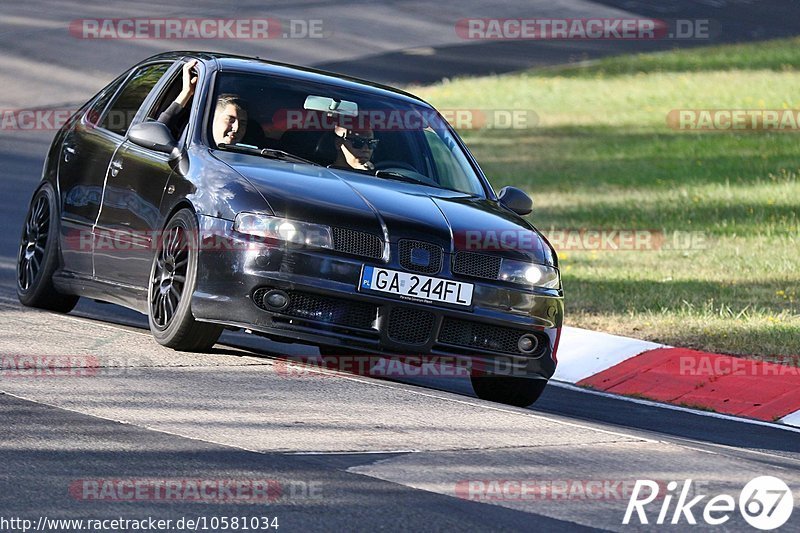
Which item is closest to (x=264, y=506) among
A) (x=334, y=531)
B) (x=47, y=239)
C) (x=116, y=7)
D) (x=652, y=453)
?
(x=334, y=531)

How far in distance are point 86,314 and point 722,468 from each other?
5195 mm

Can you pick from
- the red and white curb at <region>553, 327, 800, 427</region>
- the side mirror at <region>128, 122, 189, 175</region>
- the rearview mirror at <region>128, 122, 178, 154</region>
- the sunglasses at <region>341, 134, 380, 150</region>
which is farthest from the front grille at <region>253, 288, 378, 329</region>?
the red and white curb at <region>553, 327, 800, 427</region>

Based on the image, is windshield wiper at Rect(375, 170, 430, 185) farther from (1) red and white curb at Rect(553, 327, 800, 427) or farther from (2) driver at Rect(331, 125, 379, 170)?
(1) red and white curb at Rect(553, 327, 800, 427)

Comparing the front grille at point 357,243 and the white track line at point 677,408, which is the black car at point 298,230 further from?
the white track line at point 677,408

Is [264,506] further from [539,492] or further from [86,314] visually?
[86,314]

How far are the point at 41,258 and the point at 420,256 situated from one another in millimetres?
2987

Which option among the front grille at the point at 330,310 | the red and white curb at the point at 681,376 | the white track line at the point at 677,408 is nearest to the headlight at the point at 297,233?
the front grille at the point at 330,310

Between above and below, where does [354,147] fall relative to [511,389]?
above

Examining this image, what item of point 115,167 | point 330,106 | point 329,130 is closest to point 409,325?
point 329,130

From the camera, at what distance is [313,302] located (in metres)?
8.14

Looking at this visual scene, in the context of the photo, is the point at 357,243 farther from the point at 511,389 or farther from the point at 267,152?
the point at 511,389

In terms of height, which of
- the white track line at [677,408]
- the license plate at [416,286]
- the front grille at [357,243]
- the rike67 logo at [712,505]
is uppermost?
the front grille at [357,243]

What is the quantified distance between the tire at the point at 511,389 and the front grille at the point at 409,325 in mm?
888

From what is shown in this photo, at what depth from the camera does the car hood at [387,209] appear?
8.16 metres
